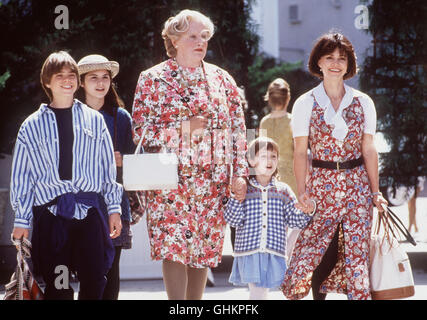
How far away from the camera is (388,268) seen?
470 centimetres

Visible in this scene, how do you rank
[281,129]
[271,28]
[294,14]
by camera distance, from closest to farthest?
[281,129], [271,28], [294,14]

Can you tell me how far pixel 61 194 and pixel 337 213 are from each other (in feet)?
5.61

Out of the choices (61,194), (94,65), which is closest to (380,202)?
(61,194)

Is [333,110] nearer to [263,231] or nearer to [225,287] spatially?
[263,231]

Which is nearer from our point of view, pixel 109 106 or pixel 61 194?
pixel 61 194

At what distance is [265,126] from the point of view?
7.41 meters

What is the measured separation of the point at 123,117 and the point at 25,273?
1508 millimetres

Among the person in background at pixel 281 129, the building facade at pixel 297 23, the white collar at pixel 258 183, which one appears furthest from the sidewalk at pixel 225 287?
the building facade at pixel 297 23

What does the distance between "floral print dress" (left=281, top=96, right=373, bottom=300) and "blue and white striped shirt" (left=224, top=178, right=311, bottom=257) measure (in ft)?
0.73

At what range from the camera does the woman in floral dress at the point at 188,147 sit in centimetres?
466

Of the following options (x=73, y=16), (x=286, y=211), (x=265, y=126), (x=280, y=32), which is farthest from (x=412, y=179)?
(x=280, y=32)

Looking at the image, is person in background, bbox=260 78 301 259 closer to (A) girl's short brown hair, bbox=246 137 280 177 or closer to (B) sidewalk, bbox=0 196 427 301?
(B) sidewalk, bbox=0 196 427 301

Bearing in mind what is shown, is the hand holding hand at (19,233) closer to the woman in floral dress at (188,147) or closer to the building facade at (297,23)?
the woman in floral dress at (188,147)
